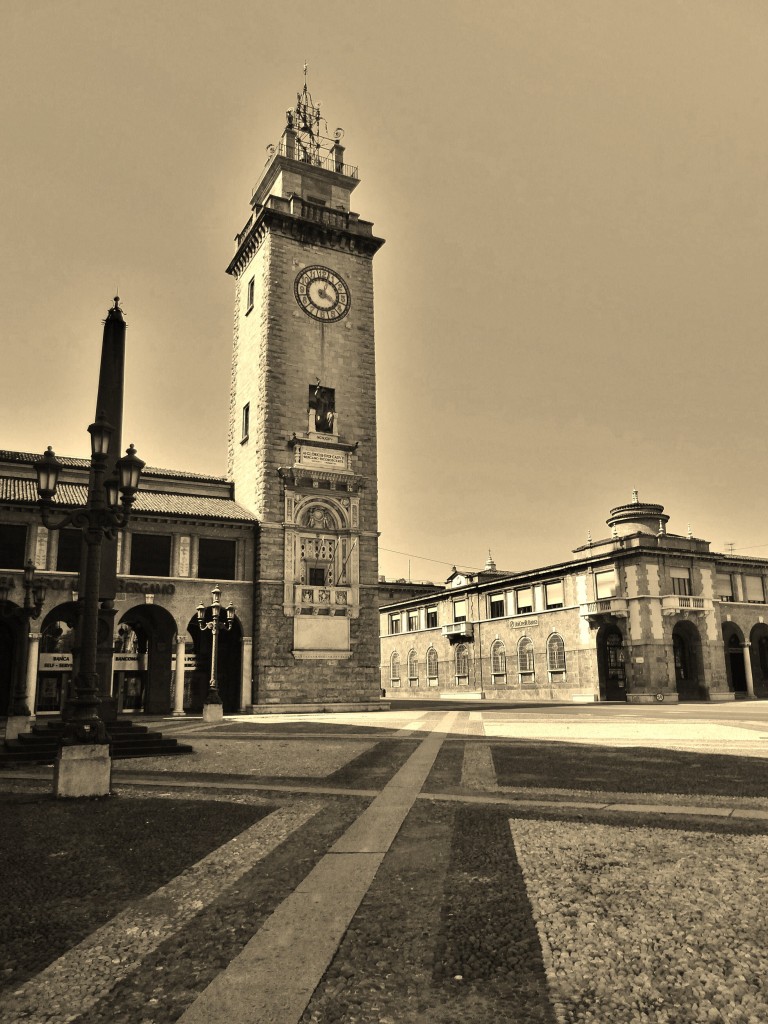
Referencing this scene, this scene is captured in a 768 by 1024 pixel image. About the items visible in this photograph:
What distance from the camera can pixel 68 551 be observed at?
29594 mm

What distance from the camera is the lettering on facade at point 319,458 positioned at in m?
33.7

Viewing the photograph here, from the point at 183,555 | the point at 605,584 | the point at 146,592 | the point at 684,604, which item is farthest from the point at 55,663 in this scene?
the point at 684,604

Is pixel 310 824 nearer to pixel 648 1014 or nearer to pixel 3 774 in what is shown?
pixel 648 1014

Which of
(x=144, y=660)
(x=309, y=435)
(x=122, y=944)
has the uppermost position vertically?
(x=309, y=435)

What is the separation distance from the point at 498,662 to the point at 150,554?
28.1m

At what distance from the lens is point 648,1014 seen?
10.3ft

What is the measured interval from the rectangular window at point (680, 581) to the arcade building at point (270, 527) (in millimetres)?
19812

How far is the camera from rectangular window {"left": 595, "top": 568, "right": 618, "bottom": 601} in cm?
4222

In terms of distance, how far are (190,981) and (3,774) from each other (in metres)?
9.86

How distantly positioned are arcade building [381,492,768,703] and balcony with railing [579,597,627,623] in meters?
0.06

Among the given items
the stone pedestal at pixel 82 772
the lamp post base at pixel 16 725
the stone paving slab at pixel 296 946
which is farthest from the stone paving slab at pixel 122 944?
the lamp post base at pixel 16 725

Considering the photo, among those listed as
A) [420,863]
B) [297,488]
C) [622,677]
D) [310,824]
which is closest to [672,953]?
[420,863]

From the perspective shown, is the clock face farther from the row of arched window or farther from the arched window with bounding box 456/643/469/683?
the arched window with bounding box 456/643/469/683

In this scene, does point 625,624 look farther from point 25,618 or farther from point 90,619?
point 90,619
